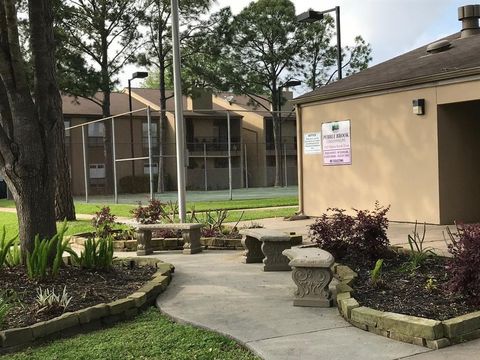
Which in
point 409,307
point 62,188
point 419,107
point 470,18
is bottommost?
point 409,307

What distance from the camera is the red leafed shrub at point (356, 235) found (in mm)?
7137

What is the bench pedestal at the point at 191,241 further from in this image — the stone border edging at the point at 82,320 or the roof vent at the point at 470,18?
the roof vent at the point at 470,18

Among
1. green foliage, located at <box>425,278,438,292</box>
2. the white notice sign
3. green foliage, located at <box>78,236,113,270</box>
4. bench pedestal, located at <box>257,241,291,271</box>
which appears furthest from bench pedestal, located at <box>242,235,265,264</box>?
the white notice sign

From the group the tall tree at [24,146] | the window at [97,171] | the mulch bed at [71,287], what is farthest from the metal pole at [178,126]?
the window at [97,171]

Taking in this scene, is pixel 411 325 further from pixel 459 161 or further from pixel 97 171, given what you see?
pixel 97 171

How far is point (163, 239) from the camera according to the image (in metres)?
10.2

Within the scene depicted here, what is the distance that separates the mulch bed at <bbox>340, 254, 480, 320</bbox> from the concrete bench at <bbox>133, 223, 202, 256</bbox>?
3.28 metres

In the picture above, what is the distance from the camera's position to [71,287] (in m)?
6.14

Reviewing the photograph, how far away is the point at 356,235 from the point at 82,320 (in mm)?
3642

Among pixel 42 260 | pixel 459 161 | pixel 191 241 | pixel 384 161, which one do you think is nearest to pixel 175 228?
pixel 191 241

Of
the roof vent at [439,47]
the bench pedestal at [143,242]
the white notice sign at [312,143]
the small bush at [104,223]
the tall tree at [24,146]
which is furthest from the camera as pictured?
the white notice sign at [312,143]

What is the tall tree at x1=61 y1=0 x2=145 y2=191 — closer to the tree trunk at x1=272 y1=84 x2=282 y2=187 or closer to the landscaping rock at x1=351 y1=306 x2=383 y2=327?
the tree trunk at x1=272 y1=84 x2=282 y2=187

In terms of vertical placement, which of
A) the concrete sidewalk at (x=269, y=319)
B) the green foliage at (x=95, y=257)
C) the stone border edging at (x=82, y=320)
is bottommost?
the concrete sidewalk at (x=269, y=319)

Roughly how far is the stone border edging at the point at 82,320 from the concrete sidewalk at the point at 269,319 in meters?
0.22
